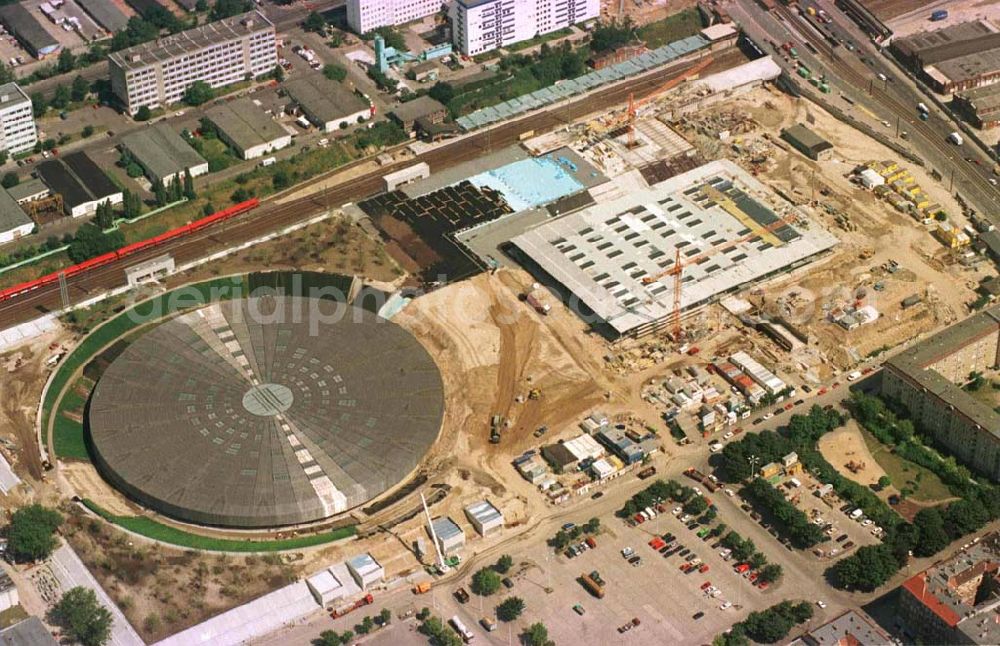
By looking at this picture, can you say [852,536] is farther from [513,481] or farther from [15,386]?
[15,386]

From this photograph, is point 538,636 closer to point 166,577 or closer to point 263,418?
point 166,577

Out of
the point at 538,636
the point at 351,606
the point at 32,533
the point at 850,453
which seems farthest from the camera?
the point at 850,453

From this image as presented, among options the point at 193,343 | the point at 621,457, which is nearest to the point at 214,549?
the point at 193,343

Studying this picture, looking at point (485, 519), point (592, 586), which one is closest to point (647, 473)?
point (592, 586)

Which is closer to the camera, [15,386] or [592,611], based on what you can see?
[592,611]

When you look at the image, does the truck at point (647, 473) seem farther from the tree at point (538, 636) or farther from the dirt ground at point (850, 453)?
the tree at point (538, 636)

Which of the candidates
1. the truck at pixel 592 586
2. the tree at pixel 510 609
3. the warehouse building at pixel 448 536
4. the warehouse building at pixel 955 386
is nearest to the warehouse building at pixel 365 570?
the warehouse building at pixel 448 536
